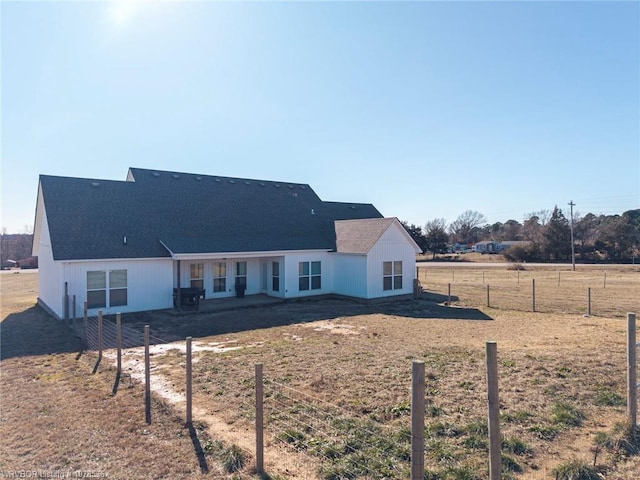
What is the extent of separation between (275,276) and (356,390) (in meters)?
14.6

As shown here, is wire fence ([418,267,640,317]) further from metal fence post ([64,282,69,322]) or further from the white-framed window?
metal fence post ([64,282,69,322])

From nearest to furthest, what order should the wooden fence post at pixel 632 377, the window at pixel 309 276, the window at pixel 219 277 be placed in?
the wooden fence post at pixel 632 377 → the window at pixel 219 277 → the window at pixel 309 276

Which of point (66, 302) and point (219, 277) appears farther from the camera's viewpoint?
point (219, 277)

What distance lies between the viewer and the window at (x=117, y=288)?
1623 centimetres

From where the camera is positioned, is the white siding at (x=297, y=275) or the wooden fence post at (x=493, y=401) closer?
the wooden fence post at (x=493, y=401)

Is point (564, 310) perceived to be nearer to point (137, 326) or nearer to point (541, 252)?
point (137, 326)

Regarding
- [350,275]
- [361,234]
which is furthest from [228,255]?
[361,234]

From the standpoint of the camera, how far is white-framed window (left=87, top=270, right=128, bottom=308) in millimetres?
15805

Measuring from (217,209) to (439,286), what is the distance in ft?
51.3

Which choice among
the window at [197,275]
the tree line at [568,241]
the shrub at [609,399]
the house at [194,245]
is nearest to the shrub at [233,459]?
the shrub at [609,399]

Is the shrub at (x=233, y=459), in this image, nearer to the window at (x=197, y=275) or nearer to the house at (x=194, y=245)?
the house at (x=194, y=245)

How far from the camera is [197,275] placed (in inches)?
765

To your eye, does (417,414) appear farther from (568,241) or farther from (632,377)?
(568,241)

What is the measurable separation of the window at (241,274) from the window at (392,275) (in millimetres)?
7252
